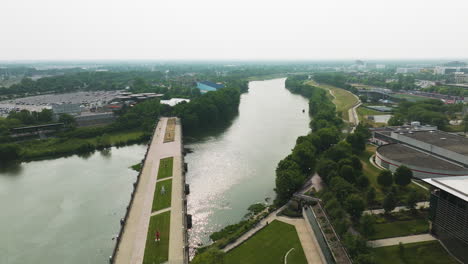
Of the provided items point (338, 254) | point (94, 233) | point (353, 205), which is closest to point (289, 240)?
point (338, 254)

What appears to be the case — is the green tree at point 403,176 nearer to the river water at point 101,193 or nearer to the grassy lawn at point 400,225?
the grassy lawn at point 400,225

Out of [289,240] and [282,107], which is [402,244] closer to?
[289,240]

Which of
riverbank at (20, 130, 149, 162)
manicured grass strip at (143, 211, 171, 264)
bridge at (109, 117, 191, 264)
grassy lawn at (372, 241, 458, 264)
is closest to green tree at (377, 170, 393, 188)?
grassy lawn at (372, 241, 458, 264)

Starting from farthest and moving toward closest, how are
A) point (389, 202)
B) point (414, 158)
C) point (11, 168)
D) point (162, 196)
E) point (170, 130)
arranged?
point (170, 130), point (11, 168), point (414, 158), point (162, 196), point (389, 202)

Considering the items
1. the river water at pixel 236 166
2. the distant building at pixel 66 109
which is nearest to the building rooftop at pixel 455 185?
the river water at pixel 236 166

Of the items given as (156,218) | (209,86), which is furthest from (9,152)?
(209,86)

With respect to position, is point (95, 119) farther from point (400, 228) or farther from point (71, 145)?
point (400, 228)
